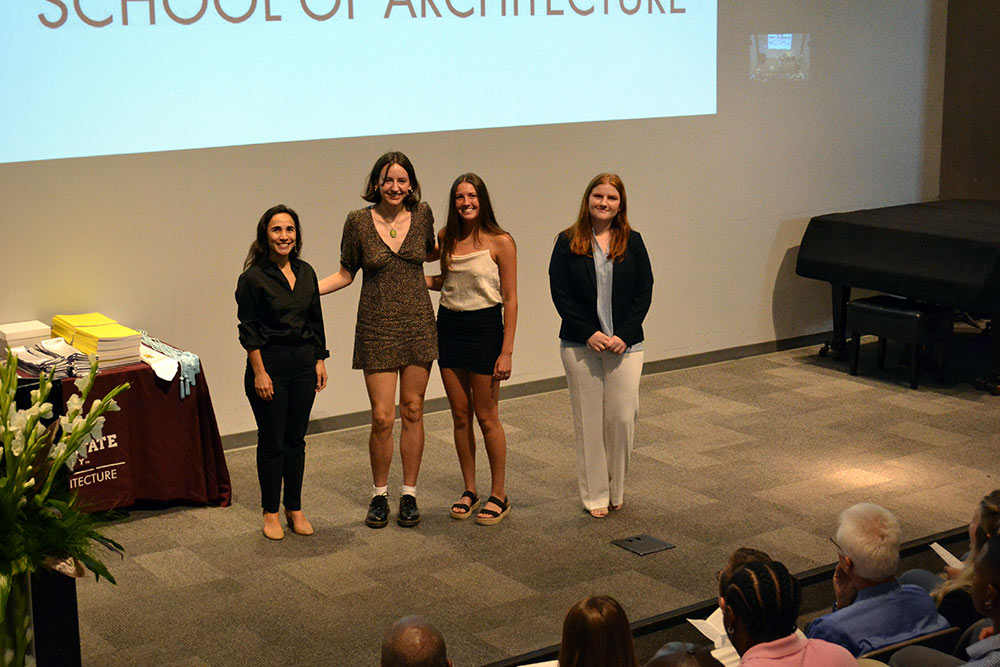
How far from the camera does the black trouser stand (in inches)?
182

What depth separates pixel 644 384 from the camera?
7.35 meters

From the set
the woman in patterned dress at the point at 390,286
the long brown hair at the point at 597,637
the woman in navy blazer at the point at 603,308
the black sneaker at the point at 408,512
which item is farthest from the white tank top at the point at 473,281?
the long brown hair at the point at 597,637

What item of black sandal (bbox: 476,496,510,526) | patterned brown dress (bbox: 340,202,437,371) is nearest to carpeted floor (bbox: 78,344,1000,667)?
black sandal (bbox: 476,496,510,526)

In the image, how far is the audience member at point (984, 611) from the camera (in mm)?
2672

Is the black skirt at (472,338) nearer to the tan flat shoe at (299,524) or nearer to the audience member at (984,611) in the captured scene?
the tan flat shoe at (299,524)

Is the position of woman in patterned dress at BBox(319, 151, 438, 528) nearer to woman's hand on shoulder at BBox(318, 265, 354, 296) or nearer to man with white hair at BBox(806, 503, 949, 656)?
woman's hand on shoulder at BBox(318, 265, 354, 296)

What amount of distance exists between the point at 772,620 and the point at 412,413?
251 cm

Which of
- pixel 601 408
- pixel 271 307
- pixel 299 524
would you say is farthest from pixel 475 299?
pixel 299 524

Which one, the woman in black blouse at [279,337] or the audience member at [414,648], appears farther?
the woman in black blouse at [279,337]

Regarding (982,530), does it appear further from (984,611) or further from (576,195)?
(576,195)

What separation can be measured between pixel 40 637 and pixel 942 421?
5.18 metres

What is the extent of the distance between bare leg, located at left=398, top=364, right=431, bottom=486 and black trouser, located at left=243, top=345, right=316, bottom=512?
370 mm

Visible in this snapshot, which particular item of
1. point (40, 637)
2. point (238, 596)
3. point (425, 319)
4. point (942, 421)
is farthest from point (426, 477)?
point (40, 637)

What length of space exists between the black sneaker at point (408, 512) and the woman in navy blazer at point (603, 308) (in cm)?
74
